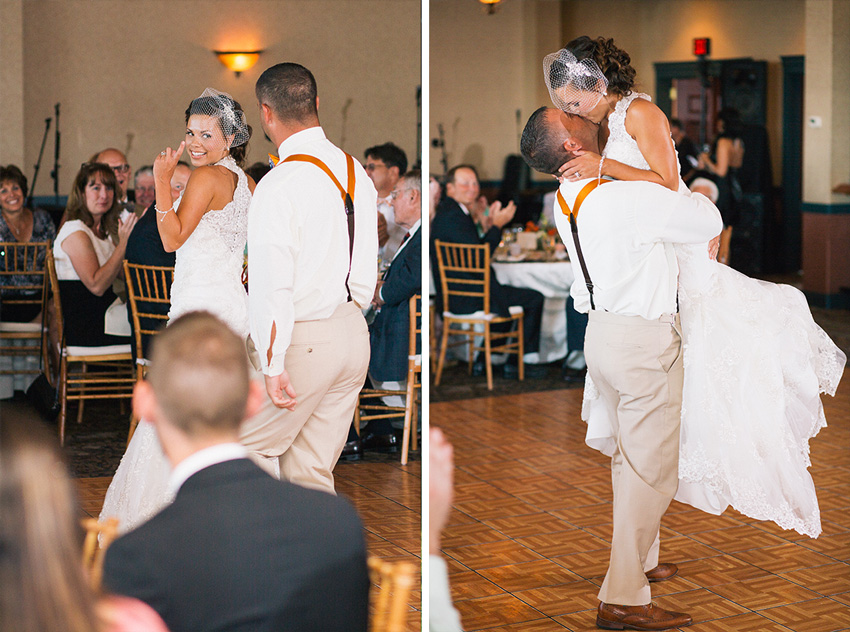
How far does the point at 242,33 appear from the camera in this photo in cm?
335

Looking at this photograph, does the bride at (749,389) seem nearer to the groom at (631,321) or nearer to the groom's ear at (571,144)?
the groom at (631,321)

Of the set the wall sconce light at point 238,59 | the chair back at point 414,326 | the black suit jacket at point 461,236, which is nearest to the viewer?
the chair back at point 414,326

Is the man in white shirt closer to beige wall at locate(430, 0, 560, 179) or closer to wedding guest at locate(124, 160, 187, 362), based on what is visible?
wedding guest at locate(124, 160, 187, 362)

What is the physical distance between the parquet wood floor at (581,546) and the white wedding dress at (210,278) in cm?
95

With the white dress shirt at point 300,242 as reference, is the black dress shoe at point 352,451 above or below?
below

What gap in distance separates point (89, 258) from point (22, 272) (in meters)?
0.55

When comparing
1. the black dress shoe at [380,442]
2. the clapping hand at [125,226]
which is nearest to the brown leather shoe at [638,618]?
the black dress shoe at [380,442]

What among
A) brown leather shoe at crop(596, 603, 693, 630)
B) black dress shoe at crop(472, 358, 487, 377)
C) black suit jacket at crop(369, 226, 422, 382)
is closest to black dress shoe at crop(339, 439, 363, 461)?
black suit jacket at crop(369, 226, 422, 382)

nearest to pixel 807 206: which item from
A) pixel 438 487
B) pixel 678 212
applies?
pixel 678 212

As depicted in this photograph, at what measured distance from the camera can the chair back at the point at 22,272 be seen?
3.61 meters

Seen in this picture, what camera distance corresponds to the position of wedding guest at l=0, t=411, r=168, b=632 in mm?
981

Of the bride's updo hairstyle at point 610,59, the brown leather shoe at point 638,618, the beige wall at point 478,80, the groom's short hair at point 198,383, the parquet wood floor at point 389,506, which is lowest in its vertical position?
the brown leather shoe at point 638,618

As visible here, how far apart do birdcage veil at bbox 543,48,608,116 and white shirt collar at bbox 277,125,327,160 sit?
0.61m

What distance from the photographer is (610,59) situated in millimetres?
2537
